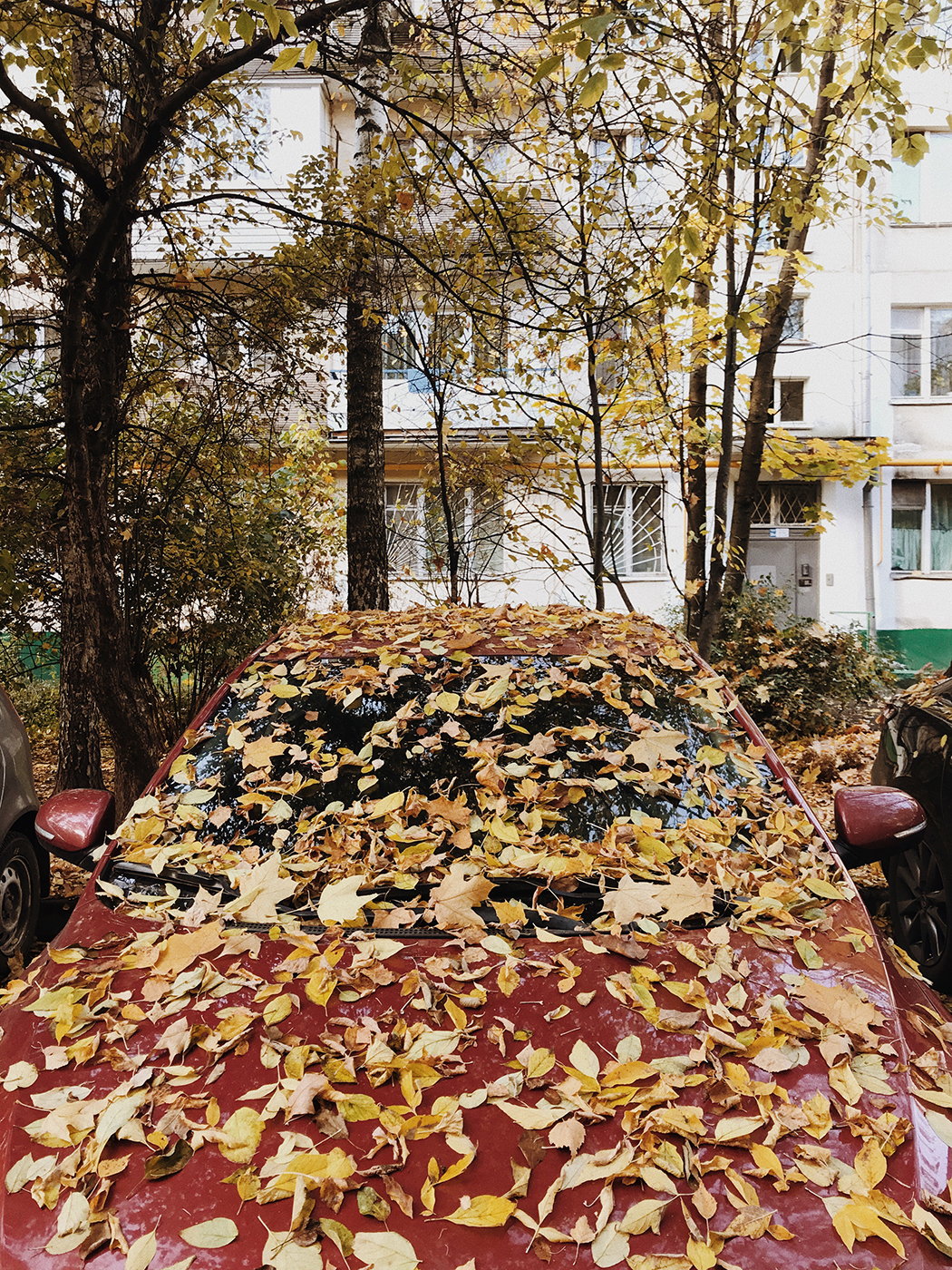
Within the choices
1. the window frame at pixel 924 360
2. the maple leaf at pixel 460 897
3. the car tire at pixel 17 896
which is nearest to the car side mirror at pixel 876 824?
the maple leaf at pixel 460 897

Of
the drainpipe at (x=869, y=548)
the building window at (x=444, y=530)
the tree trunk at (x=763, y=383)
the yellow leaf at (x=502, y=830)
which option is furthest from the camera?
the drainpipe at (x=869, y=548)

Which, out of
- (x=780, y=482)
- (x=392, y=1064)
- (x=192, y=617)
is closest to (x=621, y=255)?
(x=192, y=617)

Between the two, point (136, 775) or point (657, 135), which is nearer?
point (657, 135)

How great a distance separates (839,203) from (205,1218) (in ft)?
20.7

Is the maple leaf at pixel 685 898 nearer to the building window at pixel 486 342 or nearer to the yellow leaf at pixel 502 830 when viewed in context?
the yellow leaf at pixel 502 830

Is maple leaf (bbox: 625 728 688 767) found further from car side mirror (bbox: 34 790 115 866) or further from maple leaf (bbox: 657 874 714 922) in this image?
car side mirror (bbox: 34 790 115 866)

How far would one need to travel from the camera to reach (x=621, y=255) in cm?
621

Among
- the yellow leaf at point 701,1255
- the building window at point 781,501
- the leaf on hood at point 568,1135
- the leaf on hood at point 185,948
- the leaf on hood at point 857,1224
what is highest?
the building window at point 781,501

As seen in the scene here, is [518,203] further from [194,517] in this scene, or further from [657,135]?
[194,517]

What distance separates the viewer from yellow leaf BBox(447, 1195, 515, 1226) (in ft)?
4.49

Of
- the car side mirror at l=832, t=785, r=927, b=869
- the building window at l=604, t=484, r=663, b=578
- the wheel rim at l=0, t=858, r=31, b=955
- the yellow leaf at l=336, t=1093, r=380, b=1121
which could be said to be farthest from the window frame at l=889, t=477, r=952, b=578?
the yellow leaf at l=336, t=1093, r=380, b=1121

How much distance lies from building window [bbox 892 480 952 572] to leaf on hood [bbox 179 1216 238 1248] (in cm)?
1850

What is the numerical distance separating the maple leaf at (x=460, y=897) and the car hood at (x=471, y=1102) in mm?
64

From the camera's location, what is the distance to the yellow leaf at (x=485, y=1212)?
1369mm
